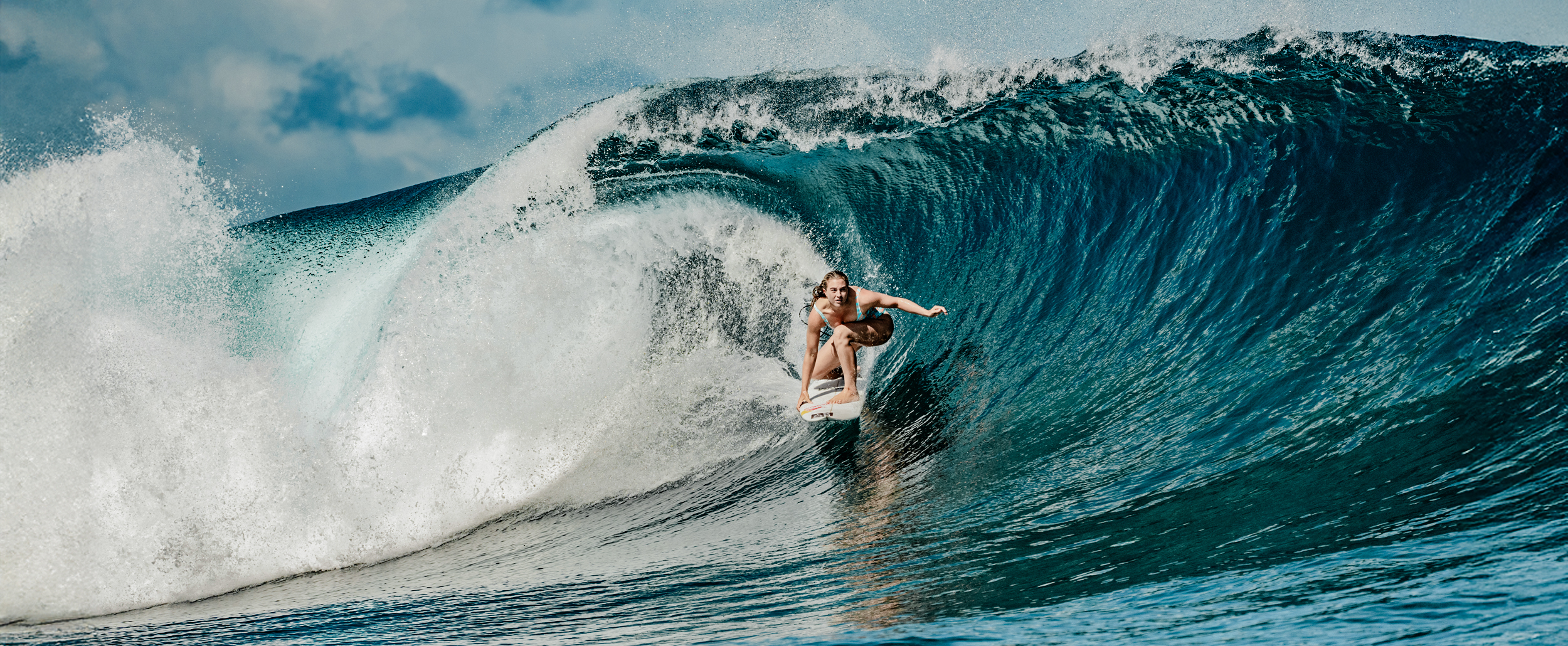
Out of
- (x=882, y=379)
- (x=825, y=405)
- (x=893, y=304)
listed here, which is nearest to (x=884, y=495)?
(x=825, y=405)

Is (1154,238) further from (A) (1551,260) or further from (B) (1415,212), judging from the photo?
(A) (1551,260)

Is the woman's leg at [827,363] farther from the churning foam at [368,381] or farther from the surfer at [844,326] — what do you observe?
the churning foam at [368,381]

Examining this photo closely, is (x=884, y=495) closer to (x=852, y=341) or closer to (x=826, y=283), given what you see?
(x=852, y=341)

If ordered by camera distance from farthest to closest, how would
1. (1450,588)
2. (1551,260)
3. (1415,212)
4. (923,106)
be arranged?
(923,106), (1415,212), (1551,260), (1450,588)

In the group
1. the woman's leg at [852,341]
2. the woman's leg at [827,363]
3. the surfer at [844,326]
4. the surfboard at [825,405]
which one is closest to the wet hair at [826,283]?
the surfer at [844,326]

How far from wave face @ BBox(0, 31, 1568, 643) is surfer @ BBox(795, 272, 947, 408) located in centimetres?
44

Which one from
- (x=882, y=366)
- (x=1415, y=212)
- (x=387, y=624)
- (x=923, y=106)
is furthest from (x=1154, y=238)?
(x=387, y=624)

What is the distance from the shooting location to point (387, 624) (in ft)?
11.5

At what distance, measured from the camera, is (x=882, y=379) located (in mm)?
5785

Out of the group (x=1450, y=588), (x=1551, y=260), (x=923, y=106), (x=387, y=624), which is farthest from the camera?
(x=923, y=106)

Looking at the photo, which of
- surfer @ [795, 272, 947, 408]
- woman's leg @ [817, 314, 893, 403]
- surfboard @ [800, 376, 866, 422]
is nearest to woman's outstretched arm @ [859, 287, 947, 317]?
surfer @ [795, 272, 947, 408]

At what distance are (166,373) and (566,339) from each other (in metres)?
3.01

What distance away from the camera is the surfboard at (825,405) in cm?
499

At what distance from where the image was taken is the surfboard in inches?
197
